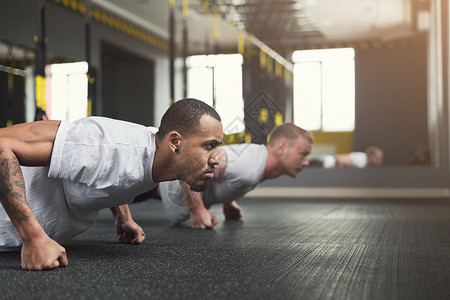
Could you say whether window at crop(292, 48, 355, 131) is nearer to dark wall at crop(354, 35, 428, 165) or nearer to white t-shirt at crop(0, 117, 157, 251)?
dark wall at crop(354, 35, 428, 165)

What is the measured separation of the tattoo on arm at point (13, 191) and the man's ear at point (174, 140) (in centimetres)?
42

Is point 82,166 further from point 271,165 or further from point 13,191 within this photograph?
point 271,165

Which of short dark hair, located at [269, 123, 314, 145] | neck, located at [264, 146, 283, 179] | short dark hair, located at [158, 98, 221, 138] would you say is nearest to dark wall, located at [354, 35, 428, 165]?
short dark hair, located at [269, 123, 314, 145]

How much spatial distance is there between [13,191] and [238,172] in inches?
54.9

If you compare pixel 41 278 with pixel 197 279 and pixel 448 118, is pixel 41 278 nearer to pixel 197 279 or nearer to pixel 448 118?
pixel 197 279

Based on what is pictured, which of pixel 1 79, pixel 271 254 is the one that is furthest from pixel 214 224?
pixel 1 79

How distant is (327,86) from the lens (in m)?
8.63

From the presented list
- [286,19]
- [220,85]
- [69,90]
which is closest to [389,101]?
[286,19]

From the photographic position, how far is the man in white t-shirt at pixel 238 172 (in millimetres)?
2689

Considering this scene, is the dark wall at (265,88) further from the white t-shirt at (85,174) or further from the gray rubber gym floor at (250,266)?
the white t-shirt at (85,174)

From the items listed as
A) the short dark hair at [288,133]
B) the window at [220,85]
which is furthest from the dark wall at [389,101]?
the short dark hair at [288,133]

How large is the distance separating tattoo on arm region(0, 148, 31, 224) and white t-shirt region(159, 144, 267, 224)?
4.05ft

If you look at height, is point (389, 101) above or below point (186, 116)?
above

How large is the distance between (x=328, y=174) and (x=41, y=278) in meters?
5.18
